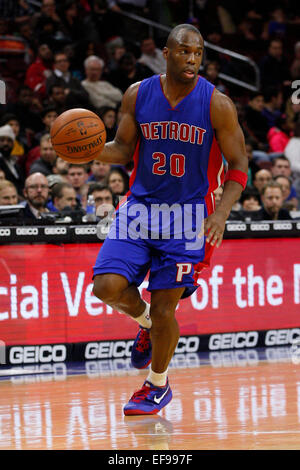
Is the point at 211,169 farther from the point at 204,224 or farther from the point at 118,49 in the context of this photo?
the point at 118,49

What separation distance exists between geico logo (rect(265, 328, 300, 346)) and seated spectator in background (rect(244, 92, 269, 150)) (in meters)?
6.08

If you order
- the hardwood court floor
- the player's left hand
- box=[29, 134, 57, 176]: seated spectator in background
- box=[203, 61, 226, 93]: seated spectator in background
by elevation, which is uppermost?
box=[203, 61, 226, 93]: seated spectator in background

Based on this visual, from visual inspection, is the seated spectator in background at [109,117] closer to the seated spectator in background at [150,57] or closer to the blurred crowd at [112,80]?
the blurred crowd at [112,80]

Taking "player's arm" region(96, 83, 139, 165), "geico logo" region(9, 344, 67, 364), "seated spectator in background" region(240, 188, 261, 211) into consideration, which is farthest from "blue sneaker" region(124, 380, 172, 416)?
"seated spectator in background" region(240, 188, 261, 211)

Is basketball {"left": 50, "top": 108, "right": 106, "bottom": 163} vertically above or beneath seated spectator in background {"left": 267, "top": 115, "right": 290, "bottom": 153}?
beneath

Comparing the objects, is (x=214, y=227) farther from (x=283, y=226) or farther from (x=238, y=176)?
(x=283, y=226)

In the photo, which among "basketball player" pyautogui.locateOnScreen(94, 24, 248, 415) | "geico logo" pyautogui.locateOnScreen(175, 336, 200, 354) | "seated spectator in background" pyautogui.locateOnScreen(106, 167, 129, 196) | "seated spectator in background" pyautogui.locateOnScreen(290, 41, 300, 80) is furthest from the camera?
"seated spectator in background" pyautogui.locateOnScreen(290, 41, 300, 80)

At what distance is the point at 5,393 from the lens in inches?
263

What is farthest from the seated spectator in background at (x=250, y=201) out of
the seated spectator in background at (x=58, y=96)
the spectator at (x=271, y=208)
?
the seated spectator in background at (x=58, y=96)

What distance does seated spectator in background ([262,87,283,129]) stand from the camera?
48.2 ft

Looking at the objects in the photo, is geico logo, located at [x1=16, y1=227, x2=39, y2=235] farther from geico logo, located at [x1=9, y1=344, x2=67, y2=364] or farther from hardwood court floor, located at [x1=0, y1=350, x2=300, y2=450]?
hardwood court floor, located at [x1=0, y1=350, x2=300, y2=450]

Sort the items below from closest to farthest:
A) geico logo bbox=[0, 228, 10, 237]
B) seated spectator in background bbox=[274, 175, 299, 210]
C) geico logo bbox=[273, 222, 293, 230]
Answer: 1. geico logo bbox=[0, 228, 10, 237]
2. geico logo bbox=[273, 222, 293, 230]
3. seated spectator in background bbox=[274, 175, 299, 210]

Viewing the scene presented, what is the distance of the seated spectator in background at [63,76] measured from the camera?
12375 mm

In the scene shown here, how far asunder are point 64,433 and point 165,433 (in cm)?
56
